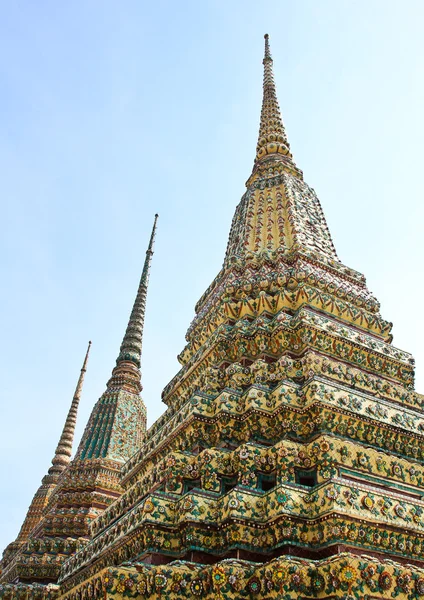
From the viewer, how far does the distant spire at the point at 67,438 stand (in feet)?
78.4

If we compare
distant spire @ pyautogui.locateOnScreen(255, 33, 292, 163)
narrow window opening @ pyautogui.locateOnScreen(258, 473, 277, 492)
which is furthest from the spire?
narrow window opening @ pyautogui.locateOnScreen(258, 473, 277, 492)

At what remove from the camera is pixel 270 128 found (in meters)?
13.2

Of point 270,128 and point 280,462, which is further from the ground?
point 270,128

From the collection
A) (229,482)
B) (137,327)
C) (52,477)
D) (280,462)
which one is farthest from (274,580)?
(52,477)

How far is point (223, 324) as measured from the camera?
7.37 meters

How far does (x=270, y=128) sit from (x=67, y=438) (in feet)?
62.2

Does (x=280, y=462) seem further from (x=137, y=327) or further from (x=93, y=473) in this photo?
(x=137, y=327)

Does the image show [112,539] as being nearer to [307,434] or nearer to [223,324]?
[307,434]

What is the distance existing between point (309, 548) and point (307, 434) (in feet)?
4.27

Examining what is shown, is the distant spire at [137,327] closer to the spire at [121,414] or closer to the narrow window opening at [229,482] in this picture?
the spire at [121,414]

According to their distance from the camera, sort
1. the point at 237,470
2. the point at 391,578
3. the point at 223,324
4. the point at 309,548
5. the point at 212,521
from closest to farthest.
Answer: the point at 391,578 → the point at 309,548 → the point at 212,521 → the point at 237,470 → the point at 223,324

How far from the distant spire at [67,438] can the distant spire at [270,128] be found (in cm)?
1760

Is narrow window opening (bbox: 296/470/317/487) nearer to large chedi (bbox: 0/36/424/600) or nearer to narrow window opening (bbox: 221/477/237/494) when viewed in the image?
large chedi (bbox: 0/36/424/600)

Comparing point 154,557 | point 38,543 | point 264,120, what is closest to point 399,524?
point 154,557
